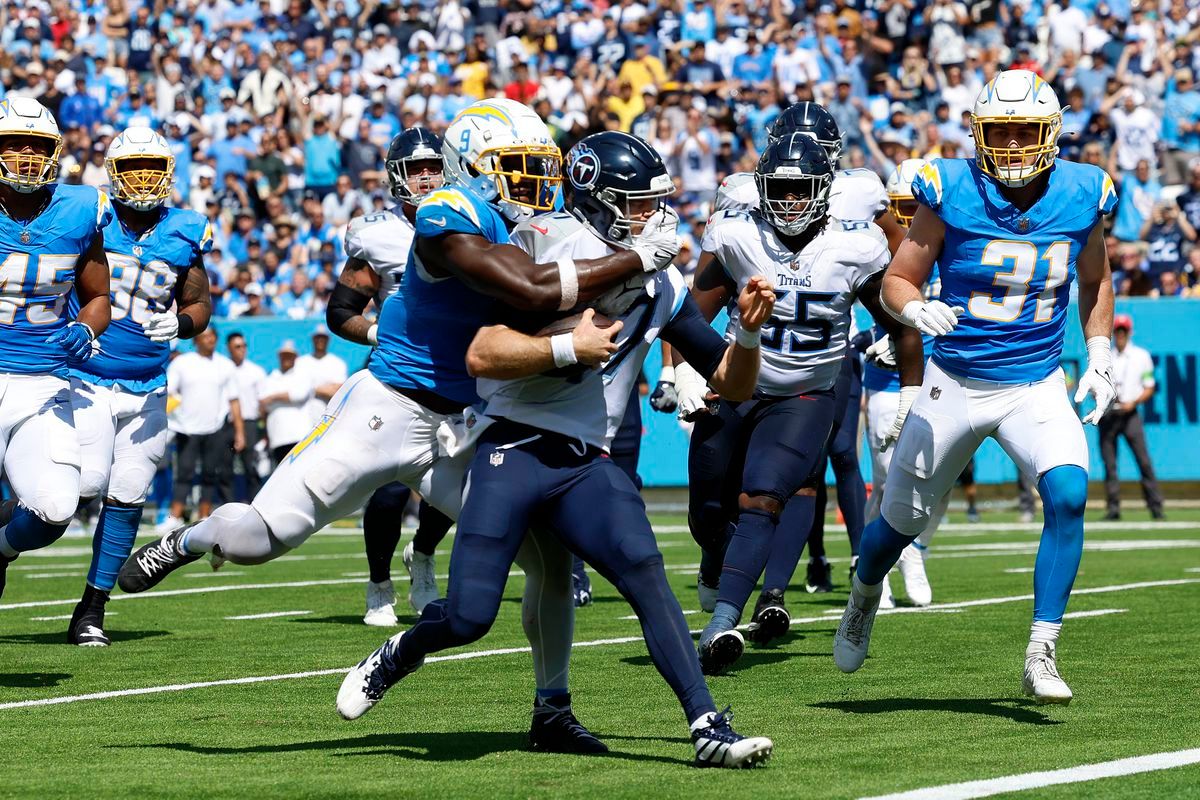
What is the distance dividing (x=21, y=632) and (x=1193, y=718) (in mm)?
5216

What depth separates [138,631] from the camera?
8422 mm

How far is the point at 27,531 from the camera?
7.00 meters

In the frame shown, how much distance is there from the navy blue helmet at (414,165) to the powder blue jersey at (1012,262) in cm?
257

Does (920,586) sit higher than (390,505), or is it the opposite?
(390,505)

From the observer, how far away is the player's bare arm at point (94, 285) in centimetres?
717

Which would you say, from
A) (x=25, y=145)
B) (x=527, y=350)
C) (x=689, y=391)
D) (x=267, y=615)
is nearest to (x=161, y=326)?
(x=25, y=145)

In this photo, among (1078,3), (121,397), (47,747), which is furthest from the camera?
(1078,3)

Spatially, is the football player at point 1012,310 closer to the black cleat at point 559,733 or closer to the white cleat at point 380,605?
the black cleat at point 559,733

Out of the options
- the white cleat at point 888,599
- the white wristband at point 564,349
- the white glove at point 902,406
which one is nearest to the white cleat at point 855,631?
the white glove at point 902,406

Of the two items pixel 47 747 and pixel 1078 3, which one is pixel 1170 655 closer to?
pixel 47 747

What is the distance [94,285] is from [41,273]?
0.23 meters

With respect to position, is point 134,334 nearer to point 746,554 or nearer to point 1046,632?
point 746,554

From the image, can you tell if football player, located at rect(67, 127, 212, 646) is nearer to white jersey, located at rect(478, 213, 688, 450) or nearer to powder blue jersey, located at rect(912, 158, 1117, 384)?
white jersey, located at rect(478, 213, 688, 450)

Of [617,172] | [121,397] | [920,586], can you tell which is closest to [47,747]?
[617,172]
